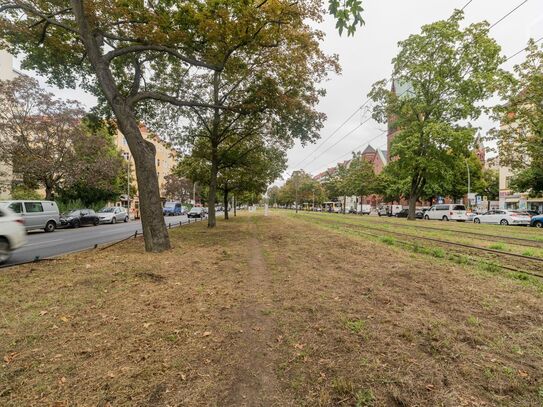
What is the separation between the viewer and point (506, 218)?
99.5 ft

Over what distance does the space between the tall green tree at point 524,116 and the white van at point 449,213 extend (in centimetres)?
991

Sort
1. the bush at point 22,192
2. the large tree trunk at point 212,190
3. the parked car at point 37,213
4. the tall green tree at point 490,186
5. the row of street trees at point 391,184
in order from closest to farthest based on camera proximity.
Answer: the parked car at point 37,213 → the large tree trunk at point 212,190 → the bush at point 22,192 → the row of street trees at point 391,184 → the tall green tree at point 490,186

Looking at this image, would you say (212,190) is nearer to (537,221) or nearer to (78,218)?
(78,218)

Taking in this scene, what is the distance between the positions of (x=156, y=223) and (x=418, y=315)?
800cm

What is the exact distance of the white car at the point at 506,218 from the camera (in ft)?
95.4

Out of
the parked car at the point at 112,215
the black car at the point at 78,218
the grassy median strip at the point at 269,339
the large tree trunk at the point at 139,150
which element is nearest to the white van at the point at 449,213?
the grassy median strip at the point at 269,339

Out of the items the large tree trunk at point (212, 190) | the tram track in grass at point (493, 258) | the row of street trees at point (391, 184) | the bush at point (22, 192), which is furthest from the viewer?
the row of street trees at point (391, 184)

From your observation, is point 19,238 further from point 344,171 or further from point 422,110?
point 344,171

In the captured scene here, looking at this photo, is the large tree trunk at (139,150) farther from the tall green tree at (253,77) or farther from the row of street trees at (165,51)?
the tall green tree at (253,77)

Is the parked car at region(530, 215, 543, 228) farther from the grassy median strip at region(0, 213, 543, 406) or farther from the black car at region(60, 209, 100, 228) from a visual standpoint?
the black car at region(60, 209, 100, 228)

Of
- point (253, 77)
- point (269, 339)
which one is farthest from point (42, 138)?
point (269, 339)

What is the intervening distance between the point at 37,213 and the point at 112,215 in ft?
34.7

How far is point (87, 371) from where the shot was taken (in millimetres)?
2916

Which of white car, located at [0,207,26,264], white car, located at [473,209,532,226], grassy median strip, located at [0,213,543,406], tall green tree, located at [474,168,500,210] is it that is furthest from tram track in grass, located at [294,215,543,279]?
tall green tree, located at [474,168,500,210]
